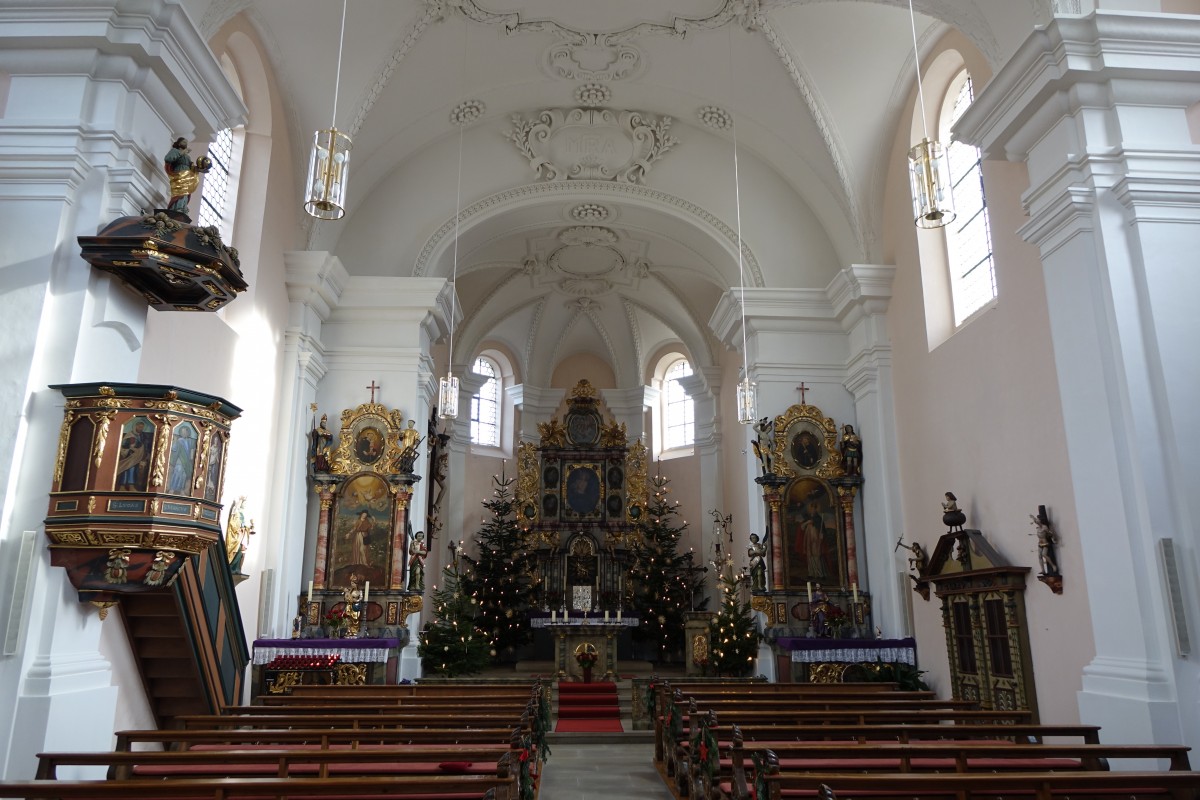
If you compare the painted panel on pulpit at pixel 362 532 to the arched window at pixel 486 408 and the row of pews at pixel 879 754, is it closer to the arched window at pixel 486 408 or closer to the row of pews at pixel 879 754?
the row of pews at pixel 879 754

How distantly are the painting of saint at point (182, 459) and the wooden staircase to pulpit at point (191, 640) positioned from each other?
27.2 inches

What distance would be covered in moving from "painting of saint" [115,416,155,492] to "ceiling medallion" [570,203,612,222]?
9047mm

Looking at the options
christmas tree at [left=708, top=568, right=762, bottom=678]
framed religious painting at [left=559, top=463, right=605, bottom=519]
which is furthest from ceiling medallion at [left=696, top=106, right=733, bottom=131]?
framed religious painting at [left=559, top=463, right=605, bottom=519]

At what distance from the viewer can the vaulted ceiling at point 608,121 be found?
10328 millimetres

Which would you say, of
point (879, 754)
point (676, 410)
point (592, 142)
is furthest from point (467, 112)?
point (879, 754)

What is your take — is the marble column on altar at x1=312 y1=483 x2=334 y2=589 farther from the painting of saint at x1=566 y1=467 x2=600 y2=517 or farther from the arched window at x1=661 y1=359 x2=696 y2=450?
the arched window at x1=661 y1=359 x2=696 y2=450

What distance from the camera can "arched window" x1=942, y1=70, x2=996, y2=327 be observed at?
30.9 feet

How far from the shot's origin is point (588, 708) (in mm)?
11156

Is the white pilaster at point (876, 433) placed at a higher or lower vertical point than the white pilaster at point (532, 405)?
lower

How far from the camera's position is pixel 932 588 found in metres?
9.89

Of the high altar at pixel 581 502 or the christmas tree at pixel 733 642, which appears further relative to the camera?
the high altar at pixel 581 502

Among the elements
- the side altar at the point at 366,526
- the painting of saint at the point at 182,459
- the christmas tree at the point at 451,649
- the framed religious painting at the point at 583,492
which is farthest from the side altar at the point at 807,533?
the painting of saint at the point at 182,459

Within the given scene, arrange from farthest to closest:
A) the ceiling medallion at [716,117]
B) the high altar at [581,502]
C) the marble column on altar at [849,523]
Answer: the high altar at [581,502] < the ceiling medallion at [716,117] < the marble column on altar at [849,523]

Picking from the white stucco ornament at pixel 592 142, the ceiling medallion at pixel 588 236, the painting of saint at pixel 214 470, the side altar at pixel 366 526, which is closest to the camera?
the painting of saint at pixel 214 470
